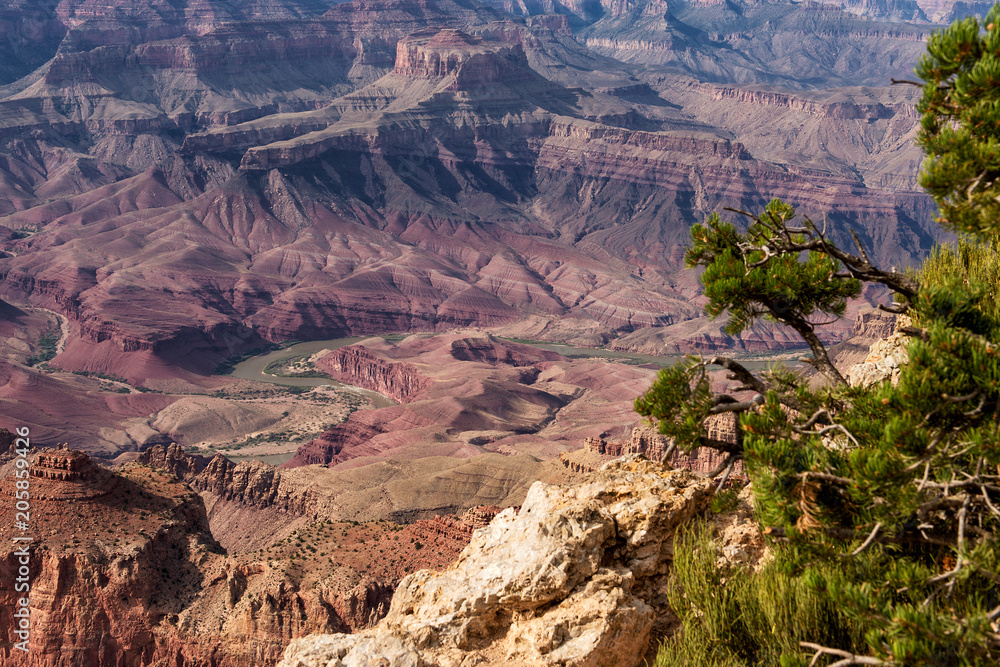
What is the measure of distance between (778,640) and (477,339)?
504ft

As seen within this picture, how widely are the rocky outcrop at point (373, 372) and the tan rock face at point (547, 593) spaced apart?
402 feet

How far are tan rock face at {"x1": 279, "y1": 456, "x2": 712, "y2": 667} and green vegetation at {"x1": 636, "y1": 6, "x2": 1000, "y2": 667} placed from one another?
103 centimetres

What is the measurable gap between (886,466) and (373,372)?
142632 mm

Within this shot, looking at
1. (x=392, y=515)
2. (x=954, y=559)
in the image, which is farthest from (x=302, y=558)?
(x=954, y=559)

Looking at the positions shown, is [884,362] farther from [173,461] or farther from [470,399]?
[470,399]

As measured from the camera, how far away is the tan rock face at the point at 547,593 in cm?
1458

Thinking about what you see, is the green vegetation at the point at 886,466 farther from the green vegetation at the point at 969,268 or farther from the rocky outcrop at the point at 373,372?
the rocky outcrop at the point at 373,372

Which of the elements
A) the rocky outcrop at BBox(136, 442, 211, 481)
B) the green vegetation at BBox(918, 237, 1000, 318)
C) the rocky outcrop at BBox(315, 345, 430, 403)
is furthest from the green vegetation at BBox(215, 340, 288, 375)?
the green vegetation at BBox(918, 237, 1000, 318)

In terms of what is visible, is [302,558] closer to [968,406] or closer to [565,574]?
[565,574]

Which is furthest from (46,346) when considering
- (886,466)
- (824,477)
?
(886,466)

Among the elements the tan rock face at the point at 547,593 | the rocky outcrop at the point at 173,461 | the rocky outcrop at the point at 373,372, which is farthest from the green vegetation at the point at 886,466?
the rocky outcrop at the point at 373,372

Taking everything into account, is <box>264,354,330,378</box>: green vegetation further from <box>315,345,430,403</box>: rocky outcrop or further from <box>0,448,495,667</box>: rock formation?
<box>0,448,495,667</box>: rock formation

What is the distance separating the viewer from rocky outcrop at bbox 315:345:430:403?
143375 mm

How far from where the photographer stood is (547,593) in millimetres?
14867
